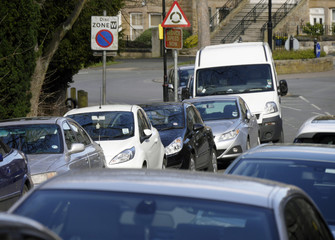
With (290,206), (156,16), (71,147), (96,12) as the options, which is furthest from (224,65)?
(156,16)

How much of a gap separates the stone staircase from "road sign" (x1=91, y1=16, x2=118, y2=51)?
138 ft

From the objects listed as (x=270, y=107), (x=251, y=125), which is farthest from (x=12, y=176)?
(x=270, y=107)

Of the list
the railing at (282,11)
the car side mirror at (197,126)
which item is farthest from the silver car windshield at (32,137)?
the railing at (282,11)

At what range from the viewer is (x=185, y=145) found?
15.1 meters

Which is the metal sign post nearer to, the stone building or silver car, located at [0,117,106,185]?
silver car, located at [0,117,106,185]

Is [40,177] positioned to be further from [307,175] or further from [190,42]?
[190,42]

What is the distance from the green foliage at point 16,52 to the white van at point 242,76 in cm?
462

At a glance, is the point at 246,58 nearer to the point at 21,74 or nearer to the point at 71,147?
the point at 21,74

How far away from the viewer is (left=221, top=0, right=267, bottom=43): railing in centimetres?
6132

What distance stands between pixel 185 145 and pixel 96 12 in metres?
9.46

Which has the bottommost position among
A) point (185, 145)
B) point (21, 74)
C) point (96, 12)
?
point (185, 145)

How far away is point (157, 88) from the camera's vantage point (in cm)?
4216

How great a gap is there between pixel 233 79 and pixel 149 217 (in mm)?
17066

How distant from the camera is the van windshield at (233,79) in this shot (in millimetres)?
20953
